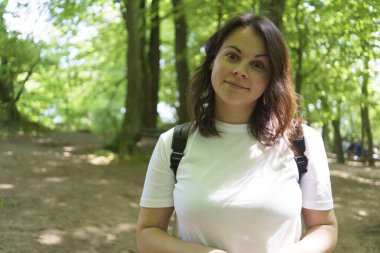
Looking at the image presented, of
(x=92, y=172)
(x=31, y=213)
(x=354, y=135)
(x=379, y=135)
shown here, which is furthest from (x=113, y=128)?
(x=379, y=135)

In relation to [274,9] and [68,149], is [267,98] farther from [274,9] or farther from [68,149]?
[68,149]

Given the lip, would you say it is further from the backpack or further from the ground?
the ground

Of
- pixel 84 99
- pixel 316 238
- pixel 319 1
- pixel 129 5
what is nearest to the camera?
pixel 316 238

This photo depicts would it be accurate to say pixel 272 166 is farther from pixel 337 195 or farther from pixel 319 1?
pixel 337 195

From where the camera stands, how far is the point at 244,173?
1.59m

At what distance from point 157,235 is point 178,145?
14.4 inches

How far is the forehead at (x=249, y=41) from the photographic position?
5.52 ft

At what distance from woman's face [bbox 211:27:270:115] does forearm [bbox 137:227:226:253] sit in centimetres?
58

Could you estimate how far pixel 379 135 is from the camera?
129 feet

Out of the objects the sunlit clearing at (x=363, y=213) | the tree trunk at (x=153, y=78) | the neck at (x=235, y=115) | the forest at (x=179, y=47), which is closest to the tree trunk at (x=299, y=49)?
the forest at (x=179, y=47)

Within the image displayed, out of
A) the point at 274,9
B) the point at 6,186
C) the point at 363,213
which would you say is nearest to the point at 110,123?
the point at 6,186

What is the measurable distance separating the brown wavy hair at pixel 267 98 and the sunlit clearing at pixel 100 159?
6.53m

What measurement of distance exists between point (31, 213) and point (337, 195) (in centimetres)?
504

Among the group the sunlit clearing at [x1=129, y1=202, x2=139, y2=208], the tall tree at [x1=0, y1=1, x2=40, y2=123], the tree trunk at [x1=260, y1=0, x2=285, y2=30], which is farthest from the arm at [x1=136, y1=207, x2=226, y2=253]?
the tall tree at [x1=0, y1=1, x2=40, y2=123]
